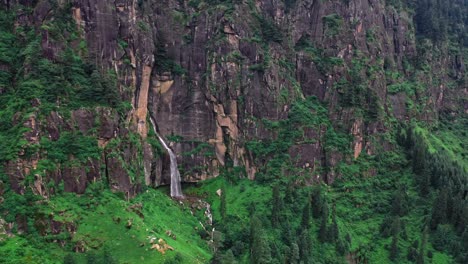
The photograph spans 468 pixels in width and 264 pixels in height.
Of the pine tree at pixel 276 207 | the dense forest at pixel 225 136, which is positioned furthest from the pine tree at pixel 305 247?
the pine tree at pixel 276 207

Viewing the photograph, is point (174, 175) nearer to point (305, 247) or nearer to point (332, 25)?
point (305, 247)

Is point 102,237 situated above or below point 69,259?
above

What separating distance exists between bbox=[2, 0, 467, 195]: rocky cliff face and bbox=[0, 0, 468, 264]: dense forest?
37 cm

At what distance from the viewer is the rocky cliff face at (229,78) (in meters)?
110

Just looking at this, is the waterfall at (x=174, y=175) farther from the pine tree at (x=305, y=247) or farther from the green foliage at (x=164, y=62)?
the pine tree at (x=305, y=247)

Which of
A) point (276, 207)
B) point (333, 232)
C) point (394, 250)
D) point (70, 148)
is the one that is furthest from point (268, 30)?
point (70, 148)

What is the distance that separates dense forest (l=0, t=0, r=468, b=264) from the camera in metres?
94.1

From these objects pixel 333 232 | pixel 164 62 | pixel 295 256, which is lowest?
pixel 295 256

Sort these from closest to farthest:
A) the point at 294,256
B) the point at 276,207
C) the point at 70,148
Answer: the point at 70,148 → the point at 294,256 → the point at 276,207

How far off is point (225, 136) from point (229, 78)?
565 inches

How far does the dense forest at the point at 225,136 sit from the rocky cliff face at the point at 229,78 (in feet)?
1.20

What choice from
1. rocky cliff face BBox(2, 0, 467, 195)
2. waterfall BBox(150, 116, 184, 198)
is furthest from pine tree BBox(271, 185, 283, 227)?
waterfall BBox(150, 116, 184, 198)

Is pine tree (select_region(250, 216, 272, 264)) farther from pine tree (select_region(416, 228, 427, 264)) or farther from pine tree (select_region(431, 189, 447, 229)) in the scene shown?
pine tree (select_region(431, 189, 447, 229))

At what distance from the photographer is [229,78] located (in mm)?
131250
